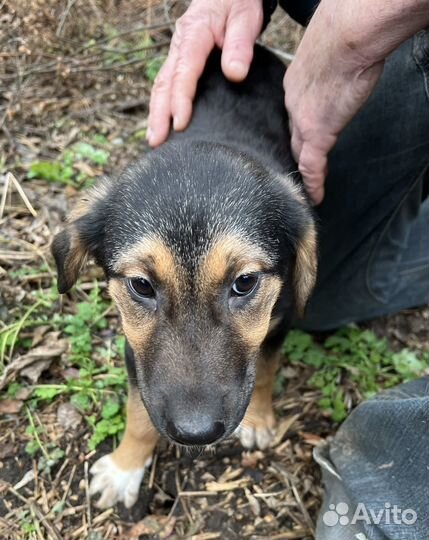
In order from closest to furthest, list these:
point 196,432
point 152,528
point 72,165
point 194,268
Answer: point 196,432 → point 194,268 → point 152,528 → point 72,165

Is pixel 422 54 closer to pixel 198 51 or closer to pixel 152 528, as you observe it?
pixel 198 51

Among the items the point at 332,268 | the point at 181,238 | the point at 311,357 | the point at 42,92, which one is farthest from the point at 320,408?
the point at 42,92

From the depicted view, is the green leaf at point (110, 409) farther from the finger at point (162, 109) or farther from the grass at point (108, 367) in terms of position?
the finger at point (162, 109)

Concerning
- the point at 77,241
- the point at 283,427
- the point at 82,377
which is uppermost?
the point at 77,241

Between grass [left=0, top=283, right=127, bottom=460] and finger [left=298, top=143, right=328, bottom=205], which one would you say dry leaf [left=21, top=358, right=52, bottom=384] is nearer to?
grass [left=0, top=283, right=127, bottom=460]

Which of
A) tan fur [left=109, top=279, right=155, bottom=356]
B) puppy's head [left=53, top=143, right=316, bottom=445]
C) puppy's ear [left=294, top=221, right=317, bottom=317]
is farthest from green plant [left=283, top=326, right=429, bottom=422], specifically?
tan fur [left=109, top=279, right=155, bottom=356]

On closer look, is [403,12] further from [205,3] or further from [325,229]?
[325,229]

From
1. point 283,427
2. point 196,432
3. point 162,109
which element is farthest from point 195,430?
point 162,109
